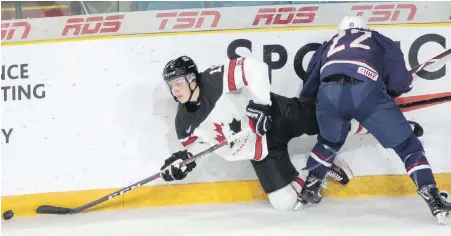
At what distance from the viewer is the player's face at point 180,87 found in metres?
2.88

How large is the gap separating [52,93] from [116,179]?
60cm

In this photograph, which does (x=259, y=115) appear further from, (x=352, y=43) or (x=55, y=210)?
(x=55, y=210)

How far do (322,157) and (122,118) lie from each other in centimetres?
115

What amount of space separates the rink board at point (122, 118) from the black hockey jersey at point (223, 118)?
294 millimetres

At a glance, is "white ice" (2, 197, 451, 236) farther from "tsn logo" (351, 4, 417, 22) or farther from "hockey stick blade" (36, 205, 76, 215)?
"tsn logo" (351, 4, 417, 22)

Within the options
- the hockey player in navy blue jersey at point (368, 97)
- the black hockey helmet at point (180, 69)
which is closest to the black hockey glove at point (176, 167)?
the black hockey helmet at point (180, 69)

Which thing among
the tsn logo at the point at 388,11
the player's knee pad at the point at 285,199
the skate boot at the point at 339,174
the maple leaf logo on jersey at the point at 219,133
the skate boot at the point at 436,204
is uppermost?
the tsn logo at the point at 388,11

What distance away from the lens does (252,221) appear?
9.42 ft

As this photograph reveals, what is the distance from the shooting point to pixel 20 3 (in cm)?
337

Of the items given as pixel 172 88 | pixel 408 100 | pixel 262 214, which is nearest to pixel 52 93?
pixel 172 88

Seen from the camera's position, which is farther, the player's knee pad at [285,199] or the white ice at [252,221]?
the player's knee pad at [285,199]

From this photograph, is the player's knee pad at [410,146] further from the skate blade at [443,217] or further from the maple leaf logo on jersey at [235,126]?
the maple leaf logo on jersey at [235,126]

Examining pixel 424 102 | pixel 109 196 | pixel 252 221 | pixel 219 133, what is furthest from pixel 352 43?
pixel 109 196

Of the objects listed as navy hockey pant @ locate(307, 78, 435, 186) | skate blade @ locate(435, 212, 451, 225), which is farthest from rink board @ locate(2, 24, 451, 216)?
skate blade @ locate(435, 212, 451, 225)
